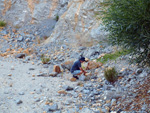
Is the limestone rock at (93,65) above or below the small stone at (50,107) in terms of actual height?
above

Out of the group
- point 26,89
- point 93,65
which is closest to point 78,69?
point 93,65

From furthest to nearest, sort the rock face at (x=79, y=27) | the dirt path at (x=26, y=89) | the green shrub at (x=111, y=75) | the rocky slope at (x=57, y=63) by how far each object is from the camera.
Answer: the rock face at (x=79, y=27) < the green shrub at (x=111, y=75) < the rocky slope at (x=57, y=63) < the dirt path at (x=26, y=89)

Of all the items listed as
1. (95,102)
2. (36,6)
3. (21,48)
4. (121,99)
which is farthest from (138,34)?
(36,6)

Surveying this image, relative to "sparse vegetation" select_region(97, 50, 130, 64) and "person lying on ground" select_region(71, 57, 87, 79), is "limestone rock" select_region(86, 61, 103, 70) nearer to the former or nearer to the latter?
"sparse vegetation" select_region(97, 50, 130, 64)

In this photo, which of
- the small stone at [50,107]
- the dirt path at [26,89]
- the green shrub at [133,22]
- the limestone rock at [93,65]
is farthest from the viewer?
the limestone rock at [93,65]

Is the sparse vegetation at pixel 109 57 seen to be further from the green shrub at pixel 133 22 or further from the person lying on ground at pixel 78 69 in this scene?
the green shrub at pixel 133 22

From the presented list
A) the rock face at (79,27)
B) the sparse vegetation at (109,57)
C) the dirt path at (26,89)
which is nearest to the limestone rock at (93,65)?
the sparse vegetation at (109,57)

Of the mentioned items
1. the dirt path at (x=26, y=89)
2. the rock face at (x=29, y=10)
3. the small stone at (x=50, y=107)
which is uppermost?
the rock face at (x=29, y=10)

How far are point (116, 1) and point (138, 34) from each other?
0.96 m

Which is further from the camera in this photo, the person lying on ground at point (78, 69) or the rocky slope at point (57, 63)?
the person lying on ground at point (78, 69)

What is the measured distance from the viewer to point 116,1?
4.72 metres

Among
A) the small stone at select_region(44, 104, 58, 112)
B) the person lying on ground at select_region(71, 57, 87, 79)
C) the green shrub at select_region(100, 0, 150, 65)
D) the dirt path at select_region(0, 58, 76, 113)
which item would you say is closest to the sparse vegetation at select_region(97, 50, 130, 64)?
the person lying on ground at select_region(71, 57, 87, 79)

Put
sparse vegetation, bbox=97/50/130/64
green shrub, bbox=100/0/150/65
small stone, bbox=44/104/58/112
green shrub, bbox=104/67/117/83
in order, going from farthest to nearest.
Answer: sparse vegetation, bbox=97/50/130/64, green shrub, bbox=104/67/117/83, small stone, bbox=44/104/58/112, green shrub, bbox=100/0/150/65

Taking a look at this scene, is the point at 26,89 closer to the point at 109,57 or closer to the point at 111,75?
the point at 111,75
